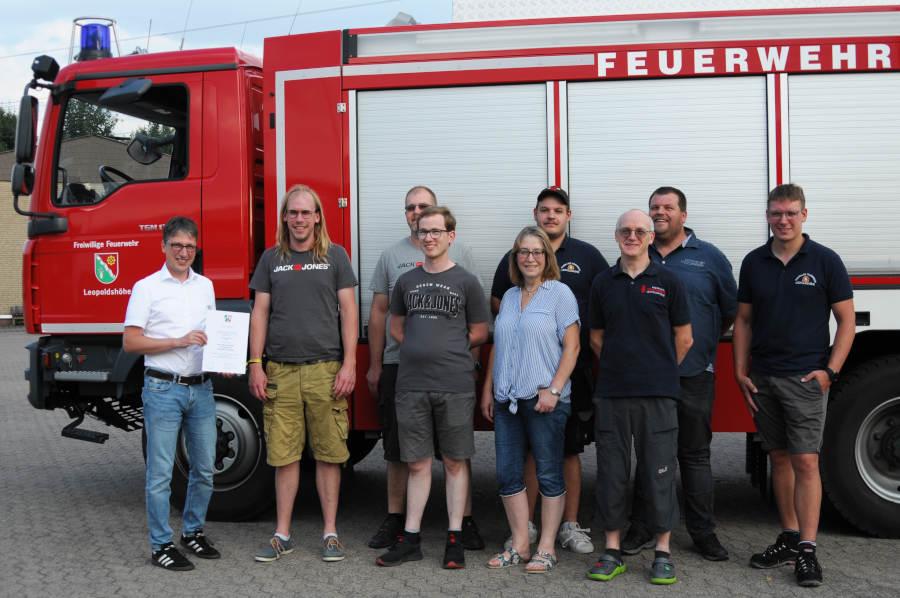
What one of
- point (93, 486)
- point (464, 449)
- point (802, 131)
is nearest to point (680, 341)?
point (464, 449)

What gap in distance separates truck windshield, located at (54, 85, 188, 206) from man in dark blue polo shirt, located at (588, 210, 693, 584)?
110 inches

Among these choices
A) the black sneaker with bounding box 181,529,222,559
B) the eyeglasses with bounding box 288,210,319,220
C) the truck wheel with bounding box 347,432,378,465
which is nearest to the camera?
the eyeglasses with bounding box 288,210,319,220

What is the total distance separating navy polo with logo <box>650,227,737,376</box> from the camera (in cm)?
476

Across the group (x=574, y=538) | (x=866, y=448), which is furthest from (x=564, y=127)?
(x=866, y=448)

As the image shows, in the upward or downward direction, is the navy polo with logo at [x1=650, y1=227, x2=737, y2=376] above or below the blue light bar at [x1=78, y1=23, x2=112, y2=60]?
below

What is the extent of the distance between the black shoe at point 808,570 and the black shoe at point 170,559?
3061mm

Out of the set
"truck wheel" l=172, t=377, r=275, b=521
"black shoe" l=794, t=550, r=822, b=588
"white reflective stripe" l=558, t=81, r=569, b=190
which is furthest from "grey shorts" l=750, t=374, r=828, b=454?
"truck wheel" l=172, t=377, r=275, b=521

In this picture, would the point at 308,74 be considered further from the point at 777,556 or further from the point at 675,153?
the point at 777,556

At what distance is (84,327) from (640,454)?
3445mm

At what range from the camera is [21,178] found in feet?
18.4

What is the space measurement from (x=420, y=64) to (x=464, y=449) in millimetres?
2259

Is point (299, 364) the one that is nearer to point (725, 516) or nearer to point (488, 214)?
point (488, 214)

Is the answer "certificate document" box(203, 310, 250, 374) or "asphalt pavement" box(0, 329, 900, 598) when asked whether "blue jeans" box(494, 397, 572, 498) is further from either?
"certificate document" box(203, 310, 250, 374)

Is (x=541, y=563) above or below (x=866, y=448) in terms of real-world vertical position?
below
